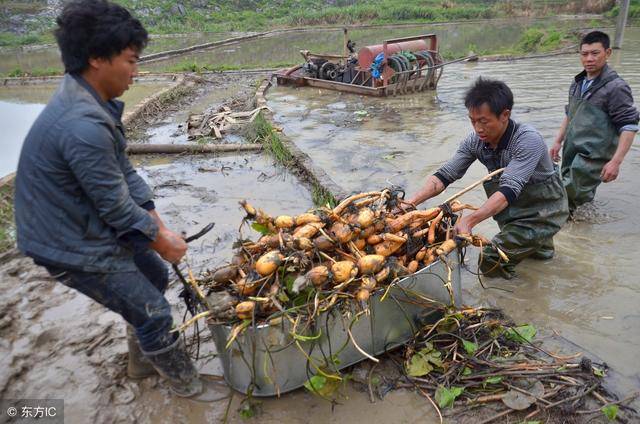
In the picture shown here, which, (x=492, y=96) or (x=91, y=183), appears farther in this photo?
(x=492, y=96)

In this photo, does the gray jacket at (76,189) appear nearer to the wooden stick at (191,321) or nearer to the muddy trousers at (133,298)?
the muddy trousers at (133,298)

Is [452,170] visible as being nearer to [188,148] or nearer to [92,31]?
[92,31]

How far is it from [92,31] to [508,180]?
258cm

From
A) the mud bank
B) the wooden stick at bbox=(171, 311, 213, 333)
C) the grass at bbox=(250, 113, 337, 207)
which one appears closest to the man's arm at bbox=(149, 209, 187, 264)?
the wooden stick at bbox=(171, 311, 213, 333)

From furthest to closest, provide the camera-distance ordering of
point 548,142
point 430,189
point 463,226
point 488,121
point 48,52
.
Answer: point 48,52 < point 548,142 < point 430,189 < point 488,121 < point 463,226

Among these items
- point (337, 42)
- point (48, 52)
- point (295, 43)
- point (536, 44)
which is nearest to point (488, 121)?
point (536, 44)

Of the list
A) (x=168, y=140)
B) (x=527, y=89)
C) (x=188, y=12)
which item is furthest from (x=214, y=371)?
(x=188, y=12)

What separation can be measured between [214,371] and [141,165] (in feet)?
16.5

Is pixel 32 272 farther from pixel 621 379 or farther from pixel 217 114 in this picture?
pixel 217 114

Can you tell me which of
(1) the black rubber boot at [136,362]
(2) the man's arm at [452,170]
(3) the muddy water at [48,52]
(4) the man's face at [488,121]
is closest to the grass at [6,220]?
(1) the black rubber boot at [136,362]

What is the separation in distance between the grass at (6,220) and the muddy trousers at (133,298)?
2824 millimetres

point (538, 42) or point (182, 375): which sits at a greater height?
point (538, 42)

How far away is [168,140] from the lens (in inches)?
344

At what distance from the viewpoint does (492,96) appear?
3090 mm
